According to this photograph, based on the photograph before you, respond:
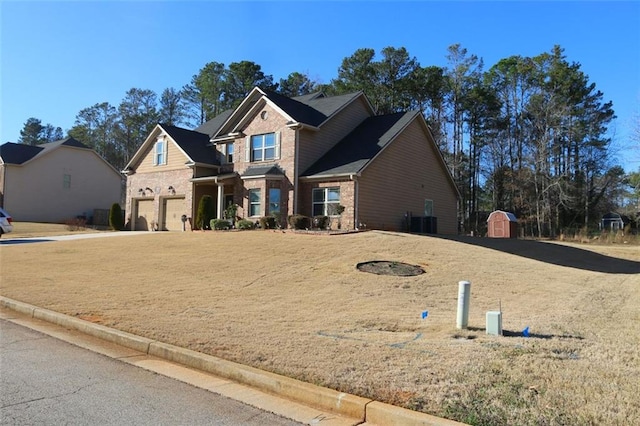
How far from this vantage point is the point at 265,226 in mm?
22875

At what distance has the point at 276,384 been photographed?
5.16 meters

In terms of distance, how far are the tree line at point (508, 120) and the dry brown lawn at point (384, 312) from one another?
28395mm

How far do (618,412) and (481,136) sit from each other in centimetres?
4929

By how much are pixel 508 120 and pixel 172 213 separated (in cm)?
3525

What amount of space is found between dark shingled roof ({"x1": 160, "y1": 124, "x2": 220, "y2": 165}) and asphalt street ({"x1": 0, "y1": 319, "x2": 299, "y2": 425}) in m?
22.9

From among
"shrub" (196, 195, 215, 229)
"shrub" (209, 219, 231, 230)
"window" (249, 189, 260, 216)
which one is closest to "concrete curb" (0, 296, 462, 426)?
"shrub" (209, 219, 231, 230)

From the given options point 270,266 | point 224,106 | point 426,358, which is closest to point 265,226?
point 270,266

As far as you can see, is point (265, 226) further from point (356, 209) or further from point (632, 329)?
point (632, 329)

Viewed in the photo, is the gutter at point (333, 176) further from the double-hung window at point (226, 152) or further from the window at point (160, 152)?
the window at point (160, 152)

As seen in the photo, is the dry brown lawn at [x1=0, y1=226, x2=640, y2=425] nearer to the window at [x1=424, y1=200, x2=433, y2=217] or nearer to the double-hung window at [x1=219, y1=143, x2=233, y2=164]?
the window at [x1=424, y1=200, x2=433, y2=217]

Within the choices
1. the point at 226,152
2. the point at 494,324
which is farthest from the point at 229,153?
the point at 494,324

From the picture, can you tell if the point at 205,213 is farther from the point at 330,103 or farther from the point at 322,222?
the point at 330,103

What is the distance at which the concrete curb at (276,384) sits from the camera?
14.0 feet

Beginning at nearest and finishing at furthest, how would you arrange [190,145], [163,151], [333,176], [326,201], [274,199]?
[333,176], [326,201], [274,199], [190,145], [163,151]
